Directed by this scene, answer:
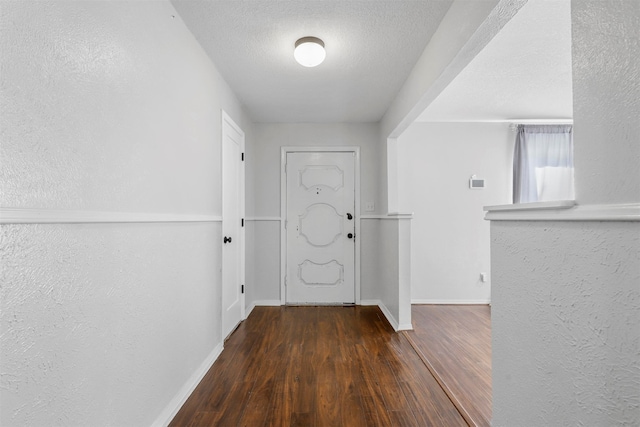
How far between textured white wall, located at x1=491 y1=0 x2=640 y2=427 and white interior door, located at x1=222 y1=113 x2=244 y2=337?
2285mm

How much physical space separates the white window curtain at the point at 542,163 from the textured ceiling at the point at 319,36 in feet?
6.35

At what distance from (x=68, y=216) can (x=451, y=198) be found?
3.86 m

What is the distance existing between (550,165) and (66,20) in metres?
4.64

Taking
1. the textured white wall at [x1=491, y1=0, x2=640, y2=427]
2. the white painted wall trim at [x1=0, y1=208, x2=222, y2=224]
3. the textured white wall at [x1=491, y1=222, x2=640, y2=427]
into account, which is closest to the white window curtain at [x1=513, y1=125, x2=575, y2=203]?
the textured white wall at [x1=491, y1=222, x2=640, y2=427]

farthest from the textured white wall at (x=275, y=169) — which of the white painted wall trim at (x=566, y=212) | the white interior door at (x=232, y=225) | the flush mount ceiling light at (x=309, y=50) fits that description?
the white painted wall trim at (x=566, y=212)

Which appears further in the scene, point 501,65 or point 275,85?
point 275,85

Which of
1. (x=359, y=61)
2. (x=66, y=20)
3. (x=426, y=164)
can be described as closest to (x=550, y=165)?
(x=426, y=164)

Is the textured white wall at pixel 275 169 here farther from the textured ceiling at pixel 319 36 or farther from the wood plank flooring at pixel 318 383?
the wood plank flooring at pixel 318 383

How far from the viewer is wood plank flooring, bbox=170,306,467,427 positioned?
170 centimetres

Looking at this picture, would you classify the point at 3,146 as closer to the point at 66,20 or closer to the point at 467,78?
the point at 66,20

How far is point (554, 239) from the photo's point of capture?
1.02 metres

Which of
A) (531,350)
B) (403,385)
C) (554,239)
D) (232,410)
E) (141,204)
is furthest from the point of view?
(403,385)

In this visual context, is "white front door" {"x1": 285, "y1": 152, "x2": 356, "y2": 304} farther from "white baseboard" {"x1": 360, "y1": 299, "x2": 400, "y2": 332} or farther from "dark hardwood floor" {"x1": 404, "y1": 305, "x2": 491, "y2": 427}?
"dark hardwood floor" {"x1": 404, "y1": 305, "x2": 491, "y2": 427}

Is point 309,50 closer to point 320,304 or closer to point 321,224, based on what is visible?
point 321,224
